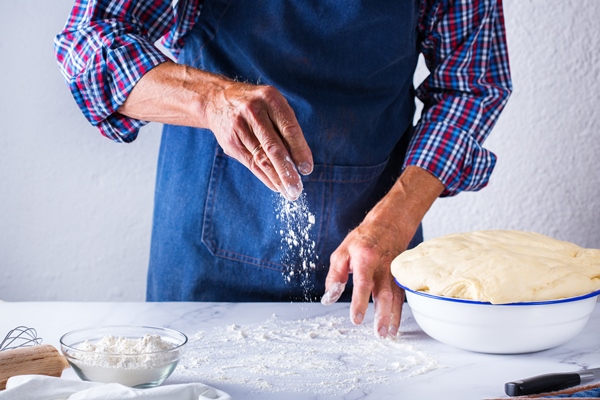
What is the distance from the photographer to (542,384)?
2.81 ft

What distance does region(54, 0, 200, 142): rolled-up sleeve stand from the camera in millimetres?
1227

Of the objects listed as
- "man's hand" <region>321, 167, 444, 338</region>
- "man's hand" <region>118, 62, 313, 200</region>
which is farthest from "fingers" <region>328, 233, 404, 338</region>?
"man's hand" <region>118, 62, 313, 200</region>

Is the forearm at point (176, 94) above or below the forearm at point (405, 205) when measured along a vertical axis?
above

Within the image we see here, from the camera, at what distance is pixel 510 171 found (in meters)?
1.95

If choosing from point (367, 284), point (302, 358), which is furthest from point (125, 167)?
point (302, 358)

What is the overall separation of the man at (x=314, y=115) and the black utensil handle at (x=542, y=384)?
38 cm

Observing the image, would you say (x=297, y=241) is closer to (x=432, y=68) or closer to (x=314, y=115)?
(x=314, y=115)

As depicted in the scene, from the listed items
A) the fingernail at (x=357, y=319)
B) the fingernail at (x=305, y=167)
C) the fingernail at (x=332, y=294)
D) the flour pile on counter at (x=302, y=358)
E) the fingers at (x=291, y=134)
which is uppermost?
the fingers at (x=291, y=134)

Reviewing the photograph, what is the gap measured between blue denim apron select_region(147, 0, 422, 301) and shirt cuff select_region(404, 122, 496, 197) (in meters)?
0.09

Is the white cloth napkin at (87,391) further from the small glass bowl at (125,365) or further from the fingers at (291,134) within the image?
the fingers at (291,134)

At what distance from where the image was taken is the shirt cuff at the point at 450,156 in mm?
1505

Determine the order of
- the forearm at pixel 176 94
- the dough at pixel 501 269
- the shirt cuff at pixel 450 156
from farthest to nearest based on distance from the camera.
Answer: the shirt cuff at pixel 450 156, the forearm at pixel 176 94, the dough at pixel 501 269

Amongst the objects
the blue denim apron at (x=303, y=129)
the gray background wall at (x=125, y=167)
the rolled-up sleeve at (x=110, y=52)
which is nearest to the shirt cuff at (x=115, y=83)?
the rolled-up sleeve at (x=110, y=52)

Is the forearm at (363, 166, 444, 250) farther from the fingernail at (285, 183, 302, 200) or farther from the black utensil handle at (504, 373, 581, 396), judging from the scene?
the black utensil handle at (504, 373, 581, 396)
